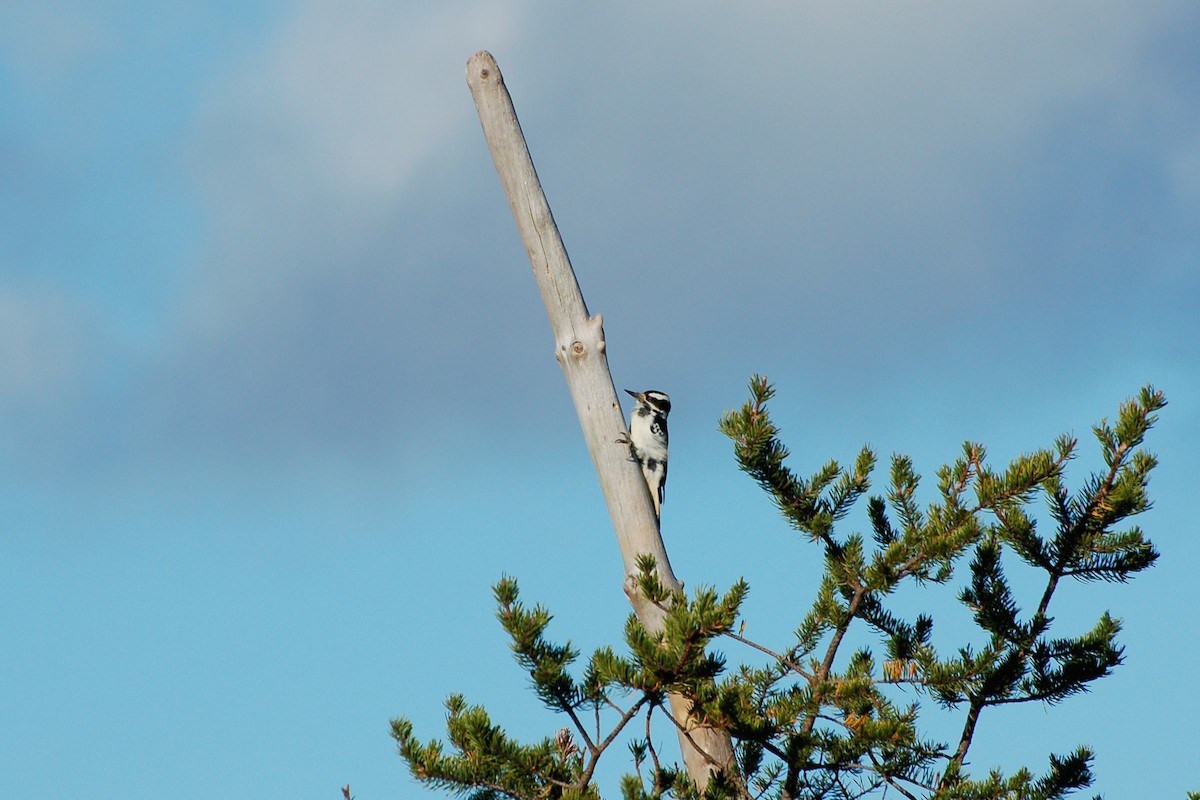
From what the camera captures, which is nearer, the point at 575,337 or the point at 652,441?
the point at 575,337

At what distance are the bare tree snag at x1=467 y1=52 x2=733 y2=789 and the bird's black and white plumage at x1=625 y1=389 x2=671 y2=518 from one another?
0.18 meters

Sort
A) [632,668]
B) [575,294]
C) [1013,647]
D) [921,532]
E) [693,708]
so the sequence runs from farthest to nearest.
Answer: [575,294], [1013,647], [921,532], [693,708], [632,668]

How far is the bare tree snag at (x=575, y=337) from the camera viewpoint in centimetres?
730

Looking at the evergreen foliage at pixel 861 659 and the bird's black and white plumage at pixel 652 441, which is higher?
the bird's black and white plumage at pixel 652 441

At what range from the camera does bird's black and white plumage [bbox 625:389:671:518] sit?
318 inches

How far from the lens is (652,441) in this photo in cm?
851

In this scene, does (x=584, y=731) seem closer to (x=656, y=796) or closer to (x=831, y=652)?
(x=656, y=796)

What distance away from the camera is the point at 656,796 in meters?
6.06

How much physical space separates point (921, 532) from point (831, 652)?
807 mm

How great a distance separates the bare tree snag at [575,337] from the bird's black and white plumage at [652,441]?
7.0 inches

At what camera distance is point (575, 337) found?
291 inches

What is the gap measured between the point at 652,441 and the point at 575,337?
138 cm

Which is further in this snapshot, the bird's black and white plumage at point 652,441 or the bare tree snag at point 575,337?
the bird's black and white plumage at point 652,441

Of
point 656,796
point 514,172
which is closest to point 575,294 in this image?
point 514,172
